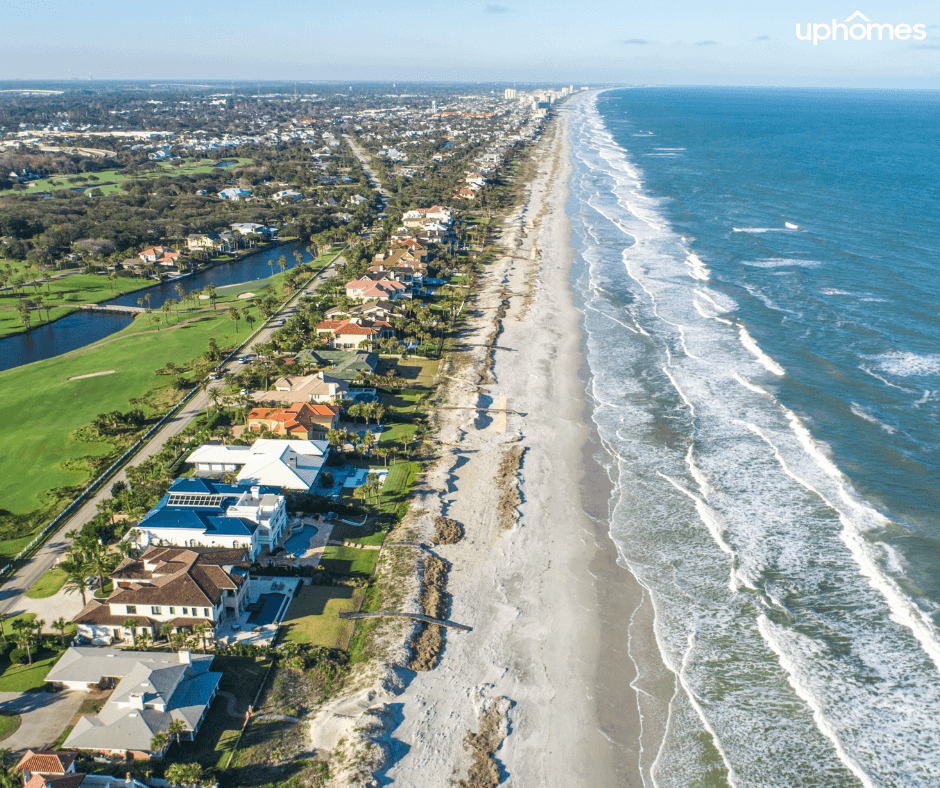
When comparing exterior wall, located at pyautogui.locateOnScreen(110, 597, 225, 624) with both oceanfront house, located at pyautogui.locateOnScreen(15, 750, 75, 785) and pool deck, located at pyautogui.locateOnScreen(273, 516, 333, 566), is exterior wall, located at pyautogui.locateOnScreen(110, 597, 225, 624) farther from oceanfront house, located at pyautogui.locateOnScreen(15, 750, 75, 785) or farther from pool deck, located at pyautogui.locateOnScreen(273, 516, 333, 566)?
oceanfront house, located at pyautogui.locateOnScreen(15, 750, 75, 785)

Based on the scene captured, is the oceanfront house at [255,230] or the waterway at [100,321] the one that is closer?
the waterway at [100,321]

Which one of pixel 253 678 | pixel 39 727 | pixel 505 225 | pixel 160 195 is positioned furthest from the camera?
pixel 160 195

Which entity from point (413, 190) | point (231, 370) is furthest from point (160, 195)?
point (231, 370)

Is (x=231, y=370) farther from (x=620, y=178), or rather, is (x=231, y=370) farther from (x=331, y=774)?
(x=620, y=178)

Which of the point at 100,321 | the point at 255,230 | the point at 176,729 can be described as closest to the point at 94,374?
the point at 100,321

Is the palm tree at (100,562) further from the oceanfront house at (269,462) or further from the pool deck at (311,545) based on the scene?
the oceanfront house at (269,462)

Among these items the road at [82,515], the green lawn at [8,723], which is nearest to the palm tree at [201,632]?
the green lawn at [8,723]
